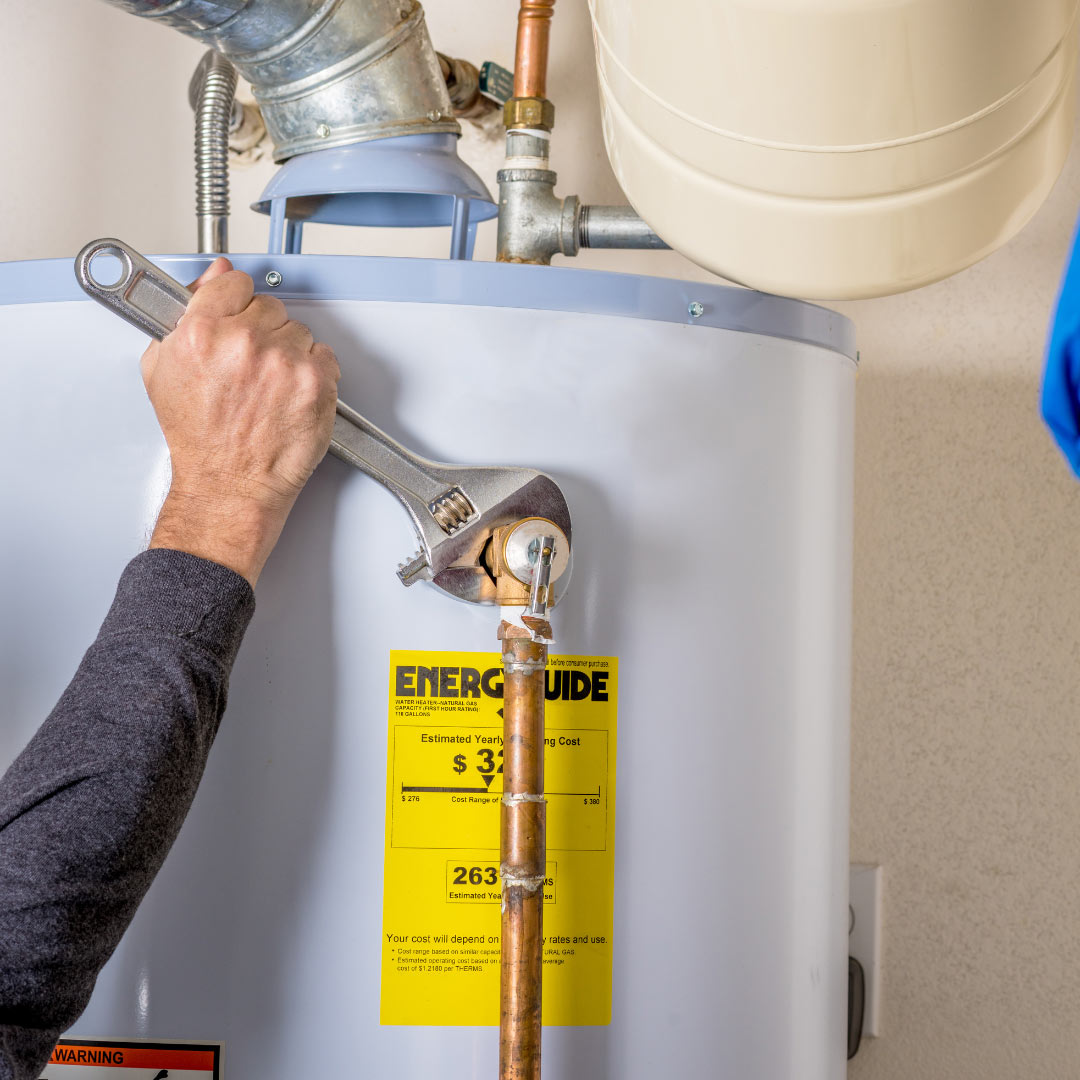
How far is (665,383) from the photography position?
65cm

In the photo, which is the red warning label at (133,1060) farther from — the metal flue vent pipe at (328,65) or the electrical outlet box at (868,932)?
the electrical outlet box at (868,932)

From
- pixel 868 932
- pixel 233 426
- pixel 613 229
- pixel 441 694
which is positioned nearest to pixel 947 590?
pixel 868 932

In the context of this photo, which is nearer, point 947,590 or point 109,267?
point 109,267

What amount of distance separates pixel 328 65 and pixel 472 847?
0.54m

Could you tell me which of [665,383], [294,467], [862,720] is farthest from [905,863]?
[294,467]

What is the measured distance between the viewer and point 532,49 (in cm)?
87

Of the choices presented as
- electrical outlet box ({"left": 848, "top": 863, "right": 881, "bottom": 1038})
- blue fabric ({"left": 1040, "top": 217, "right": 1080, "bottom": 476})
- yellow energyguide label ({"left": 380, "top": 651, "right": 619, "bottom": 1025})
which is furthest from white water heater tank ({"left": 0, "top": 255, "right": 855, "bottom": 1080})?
electrical outlet box ({"left": 848, "top": 863, "right": 881, "bottom": 1038})

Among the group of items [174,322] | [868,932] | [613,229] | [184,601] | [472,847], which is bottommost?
[868,932]

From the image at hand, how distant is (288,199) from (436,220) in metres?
0.13

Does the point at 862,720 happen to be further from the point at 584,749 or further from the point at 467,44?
the point at 467,44

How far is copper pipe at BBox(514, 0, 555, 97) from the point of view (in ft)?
2.79

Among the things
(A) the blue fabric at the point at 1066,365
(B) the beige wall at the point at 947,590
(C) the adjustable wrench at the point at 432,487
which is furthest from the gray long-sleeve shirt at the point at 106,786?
(B) the beige wall at the point at 947,590

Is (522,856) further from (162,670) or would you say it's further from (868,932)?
(868,932)

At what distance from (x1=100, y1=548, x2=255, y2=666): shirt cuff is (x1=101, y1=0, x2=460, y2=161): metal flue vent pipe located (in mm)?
349
